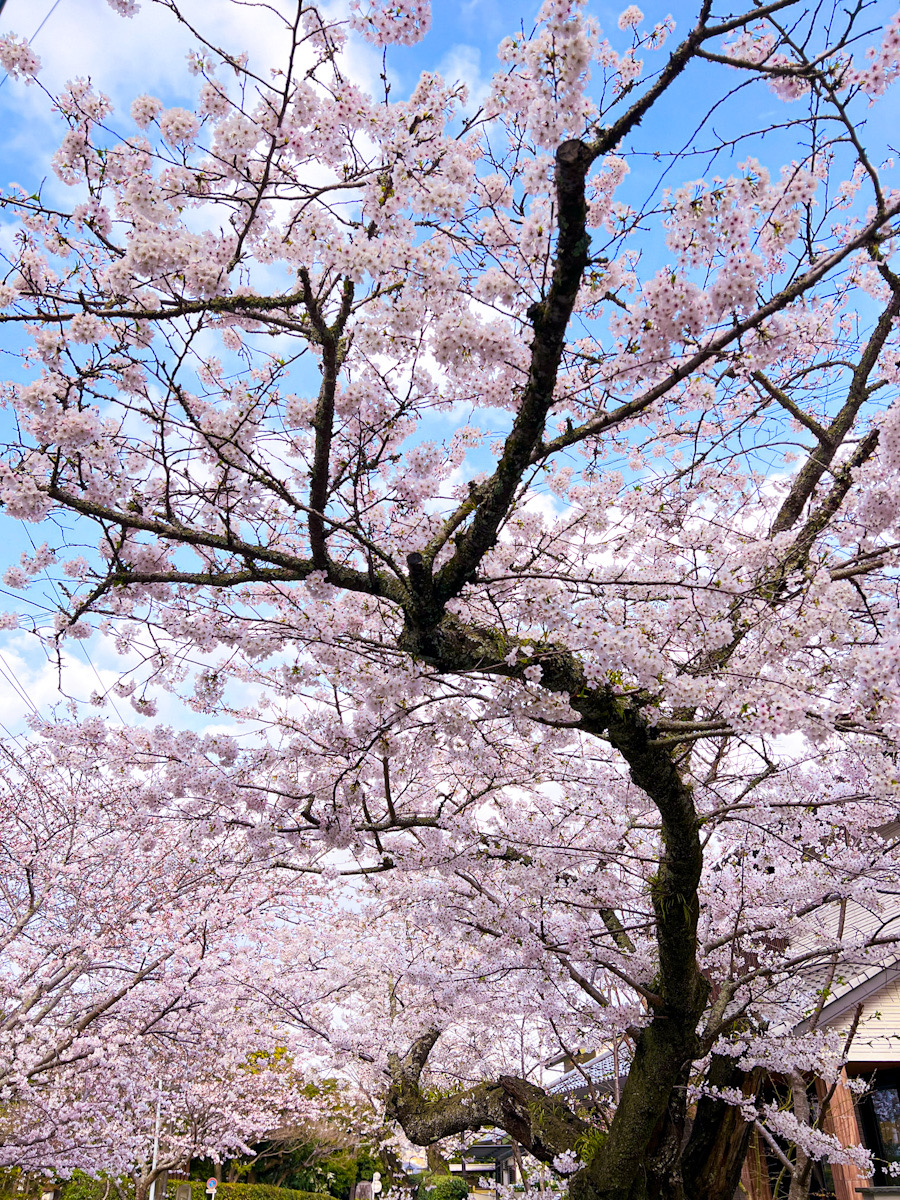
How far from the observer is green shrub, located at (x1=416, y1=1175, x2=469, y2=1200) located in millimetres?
18156

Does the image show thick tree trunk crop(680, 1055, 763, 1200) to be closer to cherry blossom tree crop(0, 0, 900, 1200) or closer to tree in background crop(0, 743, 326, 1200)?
cherry blossom tree crop(0, 0, 900, 1200)

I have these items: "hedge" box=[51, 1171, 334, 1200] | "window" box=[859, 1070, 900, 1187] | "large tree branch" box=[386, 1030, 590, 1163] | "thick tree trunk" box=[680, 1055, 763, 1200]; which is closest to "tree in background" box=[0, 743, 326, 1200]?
"large tree branch" box=[386, 1030, 590, 1163]

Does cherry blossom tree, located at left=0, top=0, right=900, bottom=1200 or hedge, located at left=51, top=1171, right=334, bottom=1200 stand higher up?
cherry blossom tree, located at left=0, top=0, right=900, bottom=1200

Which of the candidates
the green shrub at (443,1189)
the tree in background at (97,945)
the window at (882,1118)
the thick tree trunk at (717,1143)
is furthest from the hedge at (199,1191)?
the window at (882,1118)

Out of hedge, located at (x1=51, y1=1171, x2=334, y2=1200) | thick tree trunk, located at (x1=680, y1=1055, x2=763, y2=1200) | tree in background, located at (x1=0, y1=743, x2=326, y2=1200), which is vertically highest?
tree in background, located at (x1=0, y1=743, x2=326, y2=1200)

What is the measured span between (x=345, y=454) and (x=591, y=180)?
219 centimetres

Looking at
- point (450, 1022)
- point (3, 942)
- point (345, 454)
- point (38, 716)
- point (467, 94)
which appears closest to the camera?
point (467, 94)

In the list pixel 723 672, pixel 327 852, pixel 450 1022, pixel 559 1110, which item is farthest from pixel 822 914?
pixel 723 672

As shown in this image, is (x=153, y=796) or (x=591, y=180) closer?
(x=591, y=180)

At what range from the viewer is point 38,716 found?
898 cm

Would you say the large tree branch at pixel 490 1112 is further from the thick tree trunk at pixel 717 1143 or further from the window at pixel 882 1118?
the window at pixel 882 1118

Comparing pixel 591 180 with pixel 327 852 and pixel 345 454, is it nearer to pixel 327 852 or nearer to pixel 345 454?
pixel 345 454

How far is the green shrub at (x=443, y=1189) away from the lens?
Result: 1816 centimetres

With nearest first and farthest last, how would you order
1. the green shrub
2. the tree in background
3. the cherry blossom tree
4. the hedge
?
the cherry blossom tree, the tree in background, the hedge, the green shrub
